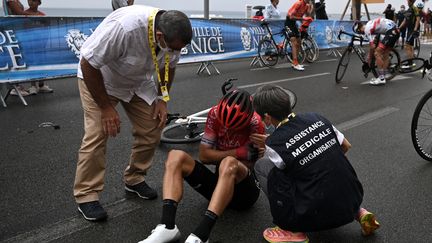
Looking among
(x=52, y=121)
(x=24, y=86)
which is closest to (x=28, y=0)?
(x=24, y=86)

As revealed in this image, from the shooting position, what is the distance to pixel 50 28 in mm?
7691

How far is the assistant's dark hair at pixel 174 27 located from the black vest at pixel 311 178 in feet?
2.81

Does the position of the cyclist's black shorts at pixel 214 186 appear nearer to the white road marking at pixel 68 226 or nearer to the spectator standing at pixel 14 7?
the white road marking at pixel 68 226

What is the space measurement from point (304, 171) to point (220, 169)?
57cm

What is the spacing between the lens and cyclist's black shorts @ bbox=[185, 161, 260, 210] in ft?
9.80

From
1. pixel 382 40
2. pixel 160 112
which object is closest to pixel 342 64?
pixel 382 40

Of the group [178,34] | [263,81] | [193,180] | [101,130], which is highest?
[178,34]

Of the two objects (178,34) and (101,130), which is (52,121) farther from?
(178,34)

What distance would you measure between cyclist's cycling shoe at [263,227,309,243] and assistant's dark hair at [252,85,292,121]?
0.83 metres

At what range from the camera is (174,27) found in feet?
8.57

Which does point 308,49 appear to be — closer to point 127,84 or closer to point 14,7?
point 14,7

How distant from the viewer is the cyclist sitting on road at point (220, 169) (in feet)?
8.57

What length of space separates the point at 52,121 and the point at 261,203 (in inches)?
148

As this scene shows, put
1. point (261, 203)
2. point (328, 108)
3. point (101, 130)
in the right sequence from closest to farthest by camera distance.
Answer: point (101, 130) → point (261, 203) → point (328, 108)
